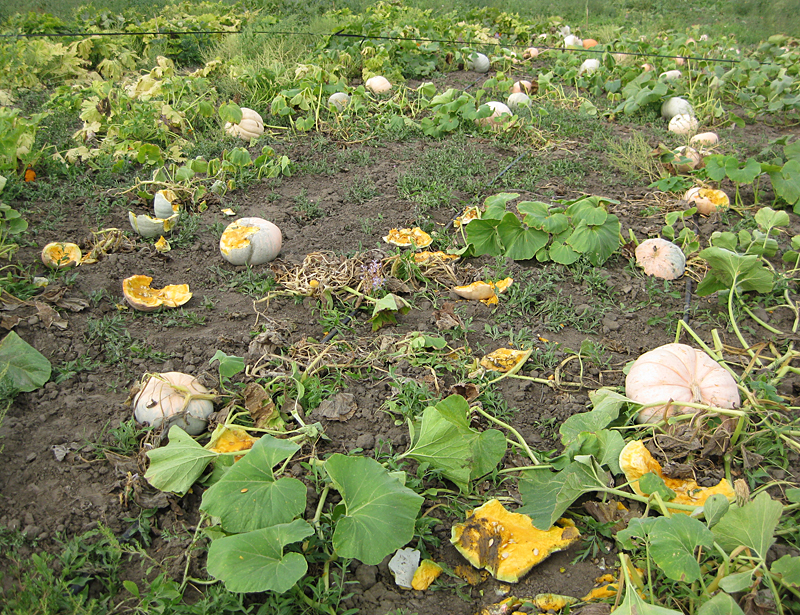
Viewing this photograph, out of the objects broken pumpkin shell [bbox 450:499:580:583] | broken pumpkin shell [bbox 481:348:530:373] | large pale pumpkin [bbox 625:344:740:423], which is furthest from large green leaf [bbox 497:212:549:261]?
broken pumpkin shell [bbox 450:499:580:583]

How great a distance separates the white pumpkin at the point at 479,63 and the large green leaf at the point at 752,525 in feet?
20.5

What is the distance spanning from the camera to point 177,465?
1858 mm

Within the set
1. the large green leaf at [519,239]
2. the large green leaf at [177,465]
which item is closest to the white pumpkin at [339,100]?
the large green leaf at [519,239]

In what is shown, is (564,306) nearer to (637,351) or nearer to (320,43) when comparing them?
(637,351)

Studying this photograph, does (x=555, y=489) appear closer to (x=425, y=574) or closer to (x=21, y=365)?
(x=425, y=574)

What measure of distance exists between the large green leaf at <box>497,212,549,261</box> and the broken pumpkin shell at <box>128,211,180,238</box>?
2.02 m

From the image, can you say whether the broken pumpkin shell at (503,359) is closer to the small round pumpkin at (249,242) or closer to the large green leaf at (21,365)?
the small round pumpkin at (249,242)

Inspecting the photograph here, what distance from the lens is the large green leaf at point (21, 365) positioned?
2266 millimetres

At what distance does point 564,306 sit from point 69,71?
5.70 m

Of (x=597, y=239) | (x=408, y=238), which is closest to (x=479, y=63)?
(x=408, y=238)

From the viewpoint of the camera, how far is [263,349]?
2523mm

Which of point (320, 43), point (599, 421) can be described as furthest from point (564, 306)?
point (320, 43)

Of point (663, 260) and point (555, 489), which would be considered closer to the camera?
point (555, 489)

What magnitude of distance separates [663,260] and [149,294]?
2754 mm
